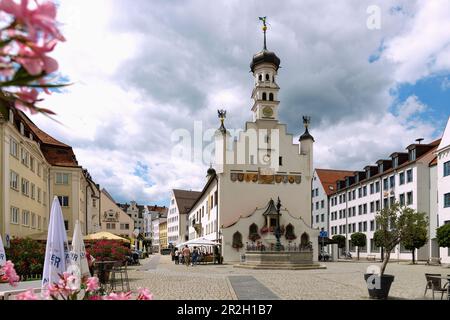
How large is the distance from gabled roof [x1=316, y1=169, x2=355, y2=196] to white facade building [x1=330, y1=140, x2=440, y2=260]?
228 cm

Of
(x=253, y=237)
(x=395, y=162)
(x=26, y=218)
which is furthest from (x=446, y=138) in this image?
(x=26, y=218)

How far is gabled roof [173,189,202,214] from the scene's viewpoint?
352 ft

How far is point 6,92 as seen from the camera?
151 cm

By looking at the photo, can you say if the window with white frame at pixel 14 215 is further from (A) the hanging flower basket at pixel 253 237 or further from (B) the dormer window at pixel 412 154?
(B) the dormer window at pixel 412 154

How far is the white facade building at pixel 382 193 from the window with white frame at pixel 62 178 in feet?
93.0

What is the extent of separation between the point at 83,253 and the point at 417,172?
4231 centimetres

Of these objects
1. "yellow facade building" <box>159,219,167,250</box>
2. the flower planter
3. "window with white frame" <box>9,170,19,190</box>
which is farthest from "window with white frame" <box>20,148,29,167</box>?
"yellow facade building" <box>159,219,167,250</box>

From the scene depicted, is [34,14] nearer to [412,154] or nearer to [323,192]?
[412,154]

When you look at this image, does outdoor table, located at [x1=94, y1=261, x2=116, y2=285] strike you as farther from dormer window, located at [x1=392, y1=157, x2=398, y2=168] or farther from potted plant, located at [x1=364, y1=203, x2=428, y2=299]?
dormer window, located at [x1=392, y1=157, x2=398, y2=168]

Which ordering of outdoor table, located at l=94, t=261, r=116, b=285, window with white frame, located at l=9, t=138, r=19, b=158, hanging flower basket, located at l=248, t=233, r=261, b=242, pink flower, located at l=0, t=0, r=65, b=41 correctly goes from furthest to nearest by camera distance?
hanging flower basket, located at l=248, t=233, r=261, b=242, window with white frame, located at l=9, t=138, r=19, b=158, outdoor table, located at l=94, t=261, r=116, b=285, pink flower, located at l=0, t=0, r=65, b=41

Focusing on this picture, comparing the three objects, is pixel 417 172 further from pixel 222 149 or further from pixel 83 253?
pixel 83 253

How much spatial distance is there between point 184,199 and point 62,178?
68.4m

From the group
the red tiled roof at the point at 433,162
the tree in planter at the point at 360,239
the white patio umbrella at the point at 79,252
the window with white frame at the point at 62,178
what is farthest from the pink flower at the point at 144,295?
the tree in planter at the point at 360,239

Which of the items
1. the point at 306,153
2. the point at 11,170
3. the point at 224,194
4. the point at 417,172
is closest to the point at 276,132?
the point at 306,153
